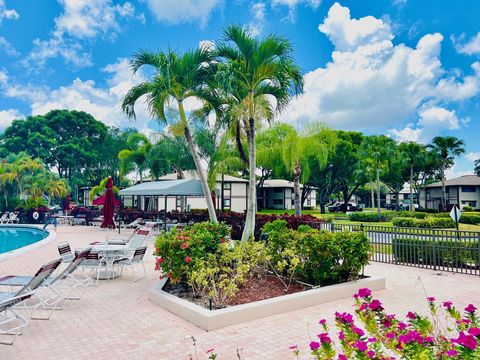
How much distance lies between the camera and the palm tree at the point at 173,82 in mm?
11107

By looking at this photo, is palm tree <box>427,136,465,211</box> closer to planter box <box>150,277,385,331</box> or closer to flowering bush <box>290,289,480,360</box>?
planter box <box>150,277,385,331</box>

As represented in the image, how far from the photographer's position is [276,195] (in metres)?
47.9

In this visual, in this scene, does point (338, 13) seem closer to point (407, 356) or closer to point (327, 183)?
point (407, 356)

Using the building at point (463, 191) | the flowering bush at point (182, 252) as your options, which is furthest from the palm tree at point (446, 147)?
the flowering bush at point (182, 252)

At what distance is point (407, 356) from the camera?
2.35 m

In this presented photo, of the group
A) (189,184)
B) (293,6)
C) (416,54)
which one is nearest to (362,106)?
(416,54)

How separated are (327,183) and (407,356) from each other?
40438 mm

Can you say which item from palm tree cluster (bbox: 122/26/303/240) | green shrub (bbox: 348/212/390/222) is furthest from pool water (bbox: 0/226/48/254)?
green shrub (bbox: 348/212/390/222)

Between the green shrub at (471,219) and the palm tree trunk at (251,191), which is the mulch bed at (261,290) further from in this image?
the green shrub at (471,219)

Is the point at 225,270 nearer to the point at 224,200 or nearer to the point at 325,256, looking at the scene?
the point at 325,256

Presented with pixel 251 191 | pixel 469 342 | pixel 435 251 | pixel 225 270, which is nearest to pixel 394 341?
pixel 469 342

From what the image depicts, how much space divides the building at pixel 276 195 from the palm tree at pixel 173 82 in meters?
34.1

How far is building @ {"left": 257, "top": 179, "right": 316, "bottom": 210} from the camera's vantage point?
46.4 metres

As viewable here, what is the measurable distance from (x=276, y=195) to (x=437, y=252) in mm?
38665
